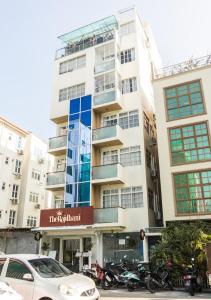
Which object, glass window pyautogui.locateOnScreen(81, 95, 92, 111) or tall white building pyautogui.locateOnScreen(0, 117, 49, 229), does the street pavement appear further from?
tall white building pyautogui.locateOnScreen(0, 117, 49, 229)

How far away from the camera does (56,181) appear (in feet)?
75.8

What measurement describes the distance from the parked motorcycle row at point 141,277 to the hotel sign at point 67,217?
4761mm

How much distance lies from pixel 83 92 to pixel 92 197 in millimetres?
9486

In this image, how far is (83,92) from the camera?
25625 mm

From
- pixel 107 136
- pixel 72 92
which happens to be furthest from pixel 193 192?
pixel 72 92

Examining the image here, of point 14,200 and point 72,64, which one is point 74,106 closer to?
point 72,64

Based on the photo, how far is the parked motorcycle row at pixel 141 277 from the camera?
12742 millimetres

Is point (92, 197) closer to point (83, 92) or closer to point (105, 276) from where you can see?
point (105, 276)

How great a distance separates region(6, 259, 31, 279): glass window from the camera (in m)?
7.72

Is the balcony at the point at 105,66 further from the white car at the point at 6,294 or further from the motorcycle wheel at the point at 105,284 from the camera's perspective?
the white car at the point at 6,294

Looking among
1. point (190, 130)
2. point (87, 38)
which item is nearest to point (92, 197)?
point (190, 130)

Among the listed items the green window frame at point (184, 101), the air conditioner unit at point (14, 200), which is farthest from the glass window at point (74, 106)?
the air conditioner unit at point (14, 200)

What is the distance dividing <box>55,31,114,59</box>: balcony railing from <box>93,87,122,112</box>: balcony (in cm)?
572

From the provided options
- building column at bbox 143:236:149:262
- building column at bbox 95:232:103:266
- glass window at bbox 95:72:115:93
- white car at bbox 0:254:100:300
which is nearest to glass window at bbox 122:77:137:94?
glass window at bbox 95:72:115:93
